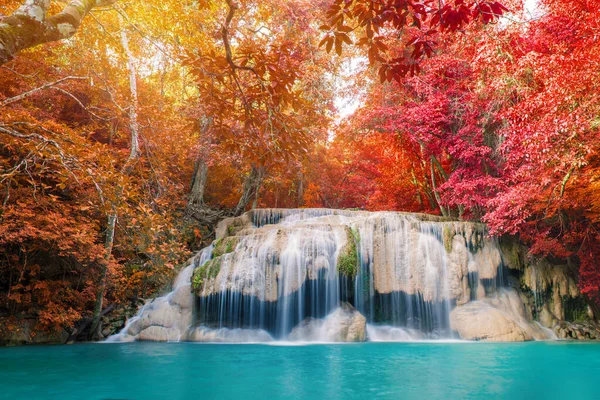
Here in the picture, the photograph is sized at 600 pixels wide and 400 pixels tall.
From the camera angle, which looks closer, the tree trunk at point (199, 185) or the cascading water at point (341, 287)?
the cascading water at point (341, 287)

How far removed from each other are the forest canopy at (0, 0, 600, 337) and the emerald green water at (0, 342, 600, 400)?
189cm

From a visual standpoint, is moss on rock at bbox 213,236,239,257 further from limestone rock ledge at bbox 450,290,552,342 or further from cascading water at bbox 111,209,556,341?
limestone rock ledge at bbox 450,290,552,342

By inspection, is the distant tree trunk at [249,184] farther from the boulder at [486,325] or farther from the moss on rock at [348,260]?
the boulder at [486,325]

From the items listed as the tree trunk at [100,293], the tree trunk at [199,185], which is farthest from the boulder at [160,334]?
the tree trunk at [199,185]

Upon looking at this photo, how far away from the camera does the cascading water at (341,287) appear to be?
954cm

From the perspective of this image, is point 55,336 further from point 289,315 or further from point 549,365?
point 549,365

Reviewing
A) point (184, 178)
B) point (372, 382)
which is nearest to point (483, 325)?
point (372, 382)

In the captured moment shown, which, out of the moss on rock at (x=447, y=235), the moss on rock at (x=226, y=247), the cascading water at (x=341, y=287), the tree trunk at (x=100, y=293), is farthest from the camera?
the moss on rock at (x=447, y=235)

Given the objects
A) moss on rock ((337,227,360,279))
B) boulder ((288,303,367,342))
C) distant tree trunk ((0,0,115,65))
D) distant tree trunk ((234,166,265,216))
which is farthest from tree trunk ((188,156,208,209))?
distant tree trunk ((0,0,115,65))

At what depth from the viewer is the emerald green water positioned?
432 centimetres

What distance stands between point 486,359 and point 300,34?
1138 centimetres

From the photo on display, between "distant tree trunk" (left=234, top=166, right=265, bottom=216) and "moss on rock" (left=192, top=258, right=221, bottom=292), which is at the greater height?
"distant tree trunk" (left=234, top=166, right=265, bottom=216)

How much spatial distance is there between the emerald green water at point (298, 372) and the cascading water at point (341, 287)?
61.7 inches

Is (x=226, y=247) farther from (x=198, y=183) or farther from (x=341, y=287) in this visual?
(x=198, y=183)
